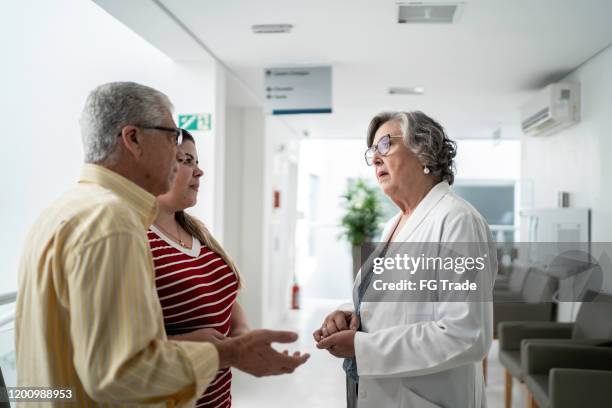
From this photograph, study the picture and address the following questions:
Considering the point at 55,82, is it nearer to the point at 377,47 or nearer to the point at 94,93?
the point at 377,47

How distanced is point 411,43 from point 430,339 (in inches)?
107

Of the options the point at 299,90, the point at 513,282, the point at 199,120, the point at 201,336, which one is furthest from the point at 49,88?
the point at 513,282

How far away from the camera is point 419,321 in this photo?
160 centimetres

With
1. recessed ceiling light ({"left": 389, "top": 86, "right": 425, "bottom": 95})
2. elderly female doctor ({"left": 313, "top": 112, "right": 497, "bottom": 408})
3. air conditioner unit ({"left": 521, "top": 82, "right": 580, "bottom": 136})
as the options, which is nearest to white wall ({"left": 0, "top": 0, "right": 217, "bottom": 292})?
recessed ceiling light ({"left": 389, "top": 86, "right": 425, "bottom": 95})

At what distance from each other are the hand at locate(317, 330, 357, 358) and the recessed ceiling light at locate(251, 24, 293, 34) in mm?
2369

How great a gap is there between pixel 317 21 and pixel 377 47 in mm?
724

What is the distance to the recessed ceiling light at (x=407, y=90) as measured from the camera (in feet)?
16.9

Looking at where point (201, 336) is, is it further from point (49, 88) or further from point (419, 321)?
point (49, 88)

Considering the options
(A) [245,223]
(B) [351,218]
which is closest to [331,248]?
(B) [351,218]

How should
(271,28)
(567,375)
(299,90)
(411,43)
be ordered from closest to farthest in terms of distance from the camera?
(567,375) < (271,28) < (411,43) < (299,90)

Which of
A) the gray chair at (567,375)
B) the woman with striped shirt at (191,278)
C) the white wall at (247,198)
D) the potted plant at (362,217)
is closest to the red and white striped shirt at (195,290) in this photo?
the woman with striped shirt at (191,278)

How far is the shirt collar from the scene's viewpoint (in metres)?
1.15

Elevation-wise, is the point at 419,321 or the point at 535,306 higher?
the point at 419,321

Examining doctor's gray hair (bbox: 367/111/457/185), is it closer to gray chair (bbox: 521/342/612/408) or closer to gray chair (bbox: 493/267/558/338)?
gray chair (bbox: 521/342/612/408)
